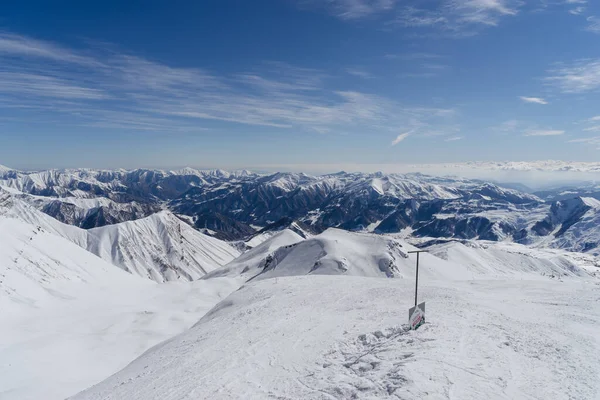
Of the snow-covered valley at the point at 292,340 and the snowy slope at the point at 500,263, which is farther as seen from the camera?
the snowy slope at the point at 500,263

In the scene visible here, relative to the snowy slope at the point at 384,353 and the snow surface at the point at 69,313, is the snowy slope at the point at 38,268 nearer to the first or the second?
the snow surface at the point at 69,313

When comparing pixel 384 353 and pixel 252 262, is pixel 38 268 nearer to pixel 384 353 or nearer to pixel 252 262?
pixel 384 353

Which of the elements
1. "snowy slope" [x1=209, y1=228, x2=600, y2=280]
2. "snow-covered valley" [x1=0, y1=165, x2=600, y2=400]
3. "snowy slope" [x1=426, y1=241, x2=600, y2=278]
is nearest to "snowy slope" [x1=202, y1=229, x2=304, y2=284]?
"snowy slope" [x1=209, y1=228, x2=600, y2=280]

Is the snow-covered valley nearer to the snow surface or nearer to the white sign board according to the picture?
the snow surface

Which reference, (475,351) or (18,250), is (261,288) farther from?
(18,250)

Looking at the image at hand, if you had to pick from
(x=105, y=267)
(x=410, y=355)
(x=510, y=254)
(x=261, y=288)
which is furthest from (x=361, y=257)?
(x=510, y=254)

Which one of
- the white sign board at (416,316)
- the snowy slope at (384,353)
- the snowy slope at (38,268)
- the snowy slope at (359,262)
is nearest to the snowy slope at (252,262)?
the snowy slope at (359,262)

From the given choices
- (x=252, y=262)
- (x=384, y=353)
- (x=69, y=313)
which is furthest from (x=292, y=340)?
(x=252, y=262)
